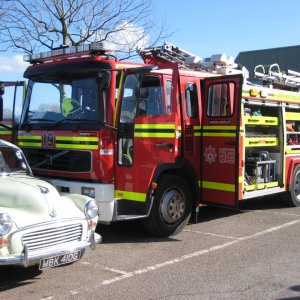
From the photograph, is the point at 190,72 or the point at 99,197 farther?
the point at 190,72

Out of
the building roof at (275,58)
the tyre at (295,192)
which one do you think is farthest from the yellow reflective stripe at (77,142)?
the building roof at (275,58)

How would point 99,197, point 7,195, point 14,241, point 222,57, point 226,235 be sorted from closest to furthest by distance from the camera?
point 14,241 < point 7,195 < point 99,197 < point 226,235 < point 222,57

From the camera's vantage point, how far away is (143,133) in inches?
282

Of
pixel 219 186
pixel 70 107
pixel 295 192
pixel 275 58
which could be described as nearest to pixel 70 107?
pixel 70 107

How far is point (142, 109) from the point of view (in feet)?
23.7

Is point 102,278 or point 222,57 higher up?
point 222,57

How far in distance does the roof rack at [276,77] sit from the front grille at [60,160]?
4611mm

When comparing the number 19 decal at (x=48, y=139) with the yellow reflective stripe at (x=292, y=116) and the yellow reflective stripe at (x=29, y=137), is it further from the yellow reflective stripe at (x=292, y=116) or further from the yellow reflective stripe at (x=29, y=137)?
the yellow reflective stripe at (x=292, y=116)

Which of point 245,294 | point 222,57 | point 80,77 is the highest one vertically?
point 222,57

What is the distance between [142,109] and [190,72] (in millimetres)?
1410

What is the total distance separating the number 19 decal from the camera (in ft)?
24.7

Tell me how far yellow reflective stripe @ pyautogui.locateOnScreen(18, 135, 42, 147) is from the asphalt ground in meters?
1.84

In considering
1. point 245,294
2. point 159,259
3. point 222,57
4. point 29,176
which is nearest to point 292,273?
point 245,294

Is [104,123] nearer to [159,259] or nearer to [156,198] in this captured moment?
[156,198]
